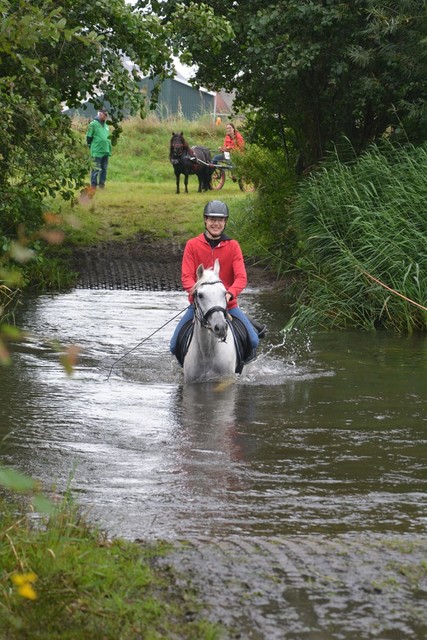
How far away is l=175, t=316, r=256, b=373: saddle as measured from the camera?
1117 centimetres

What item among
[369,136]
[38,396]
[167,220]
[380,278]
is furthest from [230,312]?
[167,220]

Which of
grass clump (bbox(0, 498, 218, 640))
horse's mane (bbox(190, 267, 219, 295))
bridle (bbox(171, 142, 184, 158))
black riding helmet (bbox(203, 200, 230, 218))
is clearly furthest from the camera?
bridle (bbox(171, 142, 184, 158))

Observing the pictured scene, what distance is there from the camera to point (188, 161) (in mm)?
29953

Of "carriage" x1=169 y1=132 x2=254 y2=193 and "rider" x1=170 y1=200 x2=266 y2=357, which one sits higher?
"carriage" x1=169 y1=132 x2=254 y2=193

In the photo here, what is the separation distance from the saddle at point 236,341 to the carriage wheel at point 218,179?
21.0m

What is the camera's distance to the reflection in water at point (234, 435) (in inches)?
260

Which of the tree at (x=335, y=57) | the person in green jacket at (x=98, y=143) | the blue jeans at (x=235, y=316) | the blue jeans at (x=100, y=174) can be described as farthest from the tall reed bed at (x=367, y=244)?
the blue jeans at (x=100, y=174)

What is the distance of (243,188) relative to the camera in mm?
31125

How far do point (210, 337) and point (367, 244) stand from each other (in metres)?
5.65

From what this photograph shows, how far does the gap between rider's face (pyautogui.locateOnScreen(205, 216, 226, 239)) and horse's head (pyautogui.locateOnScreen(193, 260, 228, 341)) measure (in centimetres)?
70

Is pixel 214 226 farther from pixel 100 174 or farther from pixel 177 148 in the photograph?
pixel 177 148

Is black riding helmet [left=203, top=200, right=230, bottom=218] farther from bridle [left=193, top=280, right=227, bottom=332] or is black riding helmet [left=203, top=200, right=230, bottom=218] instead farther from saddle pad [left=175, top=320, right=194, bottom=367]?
saddle pad [left=175, top=320, right=194, bottom=367]

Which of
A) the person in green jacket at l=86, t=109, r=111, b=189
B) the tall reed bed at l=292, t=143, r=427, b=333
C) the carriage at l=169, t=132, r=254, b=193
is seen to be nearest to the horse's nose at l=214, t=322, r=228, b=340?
the tall reed bed at l=292, t=143, r=427, b=333

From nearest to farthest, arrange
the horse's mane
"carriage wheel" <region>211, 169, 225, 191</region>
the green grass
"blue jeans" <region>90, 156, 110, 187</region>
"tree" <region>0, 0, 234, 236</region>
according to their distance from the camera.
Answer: the horse's mane → "tree" <region>0, 0, 234, 236</region> → the green grass → "blue jeans" <region>90, 156, 110, 187</region> → "carriage wheel" <region>211, 169, 225, 191</region>
